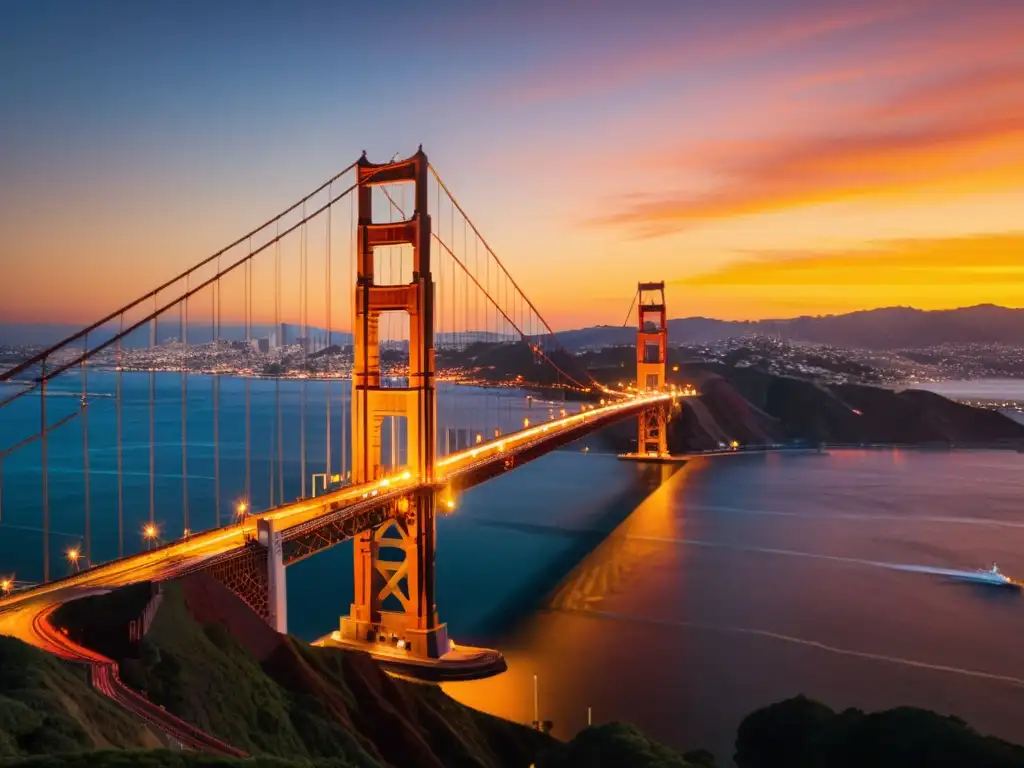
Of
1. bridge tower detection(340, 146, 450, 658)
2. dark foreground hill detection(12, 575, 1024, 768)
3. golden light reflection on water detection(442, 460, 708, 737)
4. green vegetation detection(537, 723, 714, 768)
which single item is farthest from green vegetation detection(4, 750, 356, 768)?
bridge tower detection(340, 146, 450, 658)

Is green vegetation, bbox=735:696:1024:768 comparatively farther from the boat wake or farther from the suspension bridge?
the boat wake

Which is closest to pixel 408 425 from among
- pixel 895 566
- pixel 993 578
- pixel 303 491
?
pixel 303 491

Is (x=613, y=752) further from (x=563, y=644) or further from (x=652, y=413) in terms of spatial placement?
(x=652, y=413)

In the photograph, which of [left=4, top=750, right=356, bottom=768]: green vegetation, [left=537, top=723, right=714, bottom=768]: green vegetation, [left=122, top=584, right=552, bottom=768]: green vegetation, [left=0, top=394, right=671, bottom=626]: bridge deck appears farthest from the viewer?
[left=0, top=394, right=671, bottom=626]: bridge deck

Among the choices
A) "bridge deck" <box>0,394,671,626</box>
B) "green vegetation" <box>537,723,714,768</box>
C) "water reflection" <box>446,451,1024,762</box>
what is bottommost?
"water reflection" <box>446,451,1024,762</box>

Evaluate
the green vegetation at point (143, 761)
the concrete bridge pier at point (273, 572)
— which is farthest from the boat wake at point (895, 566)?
the green vegetation at point (143, 761)

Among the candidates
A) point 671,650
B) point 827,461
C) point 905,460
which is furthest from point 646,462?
point 671,650

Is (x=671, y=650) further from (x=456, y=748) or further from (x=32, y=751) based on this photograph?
(x=32, y=751)

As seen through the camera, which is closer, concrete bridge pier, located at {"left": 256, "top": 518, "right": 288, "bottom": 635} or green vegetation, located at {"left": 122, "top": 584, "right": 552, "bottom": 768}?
green vegetation, located at {"left": 122, "top": 584, "right": 552, "bottom": 768}
